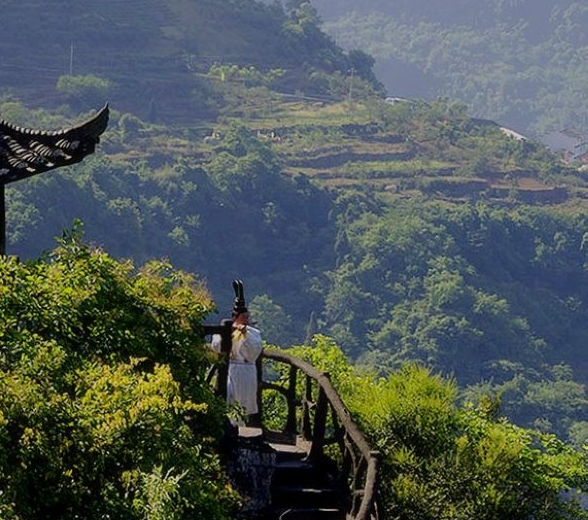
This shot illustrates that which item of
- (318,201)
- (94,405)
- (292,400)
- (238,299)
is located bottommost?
(318,201)

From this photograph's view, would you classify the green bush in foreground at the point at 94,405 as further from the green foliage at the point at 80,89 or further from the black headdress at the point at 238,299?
the green foliage at the point at 80,89

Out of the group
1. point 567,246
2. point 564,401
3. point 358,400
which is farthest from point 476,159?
point 358,400

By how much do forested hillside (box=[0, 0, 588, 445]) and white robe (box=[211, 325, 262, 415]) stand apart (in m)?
65.8

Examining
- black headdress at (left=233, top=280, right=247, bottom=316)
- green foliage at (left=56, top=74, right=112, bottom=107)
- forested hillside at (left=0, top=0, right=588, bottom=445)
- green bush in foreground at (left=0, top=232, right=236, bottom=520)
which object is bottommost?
forested hillside at (left=0, top=0, right=588, bottom=445)

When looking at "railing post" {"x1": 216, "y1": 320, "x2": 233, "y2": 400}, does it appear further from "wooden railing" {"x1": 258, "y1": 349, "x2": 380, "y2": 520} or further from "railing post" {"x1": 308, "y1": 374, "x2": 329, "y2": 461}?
"railing post" {"x1": 308, "y1": 374, "x2": 329, "y2": 461}

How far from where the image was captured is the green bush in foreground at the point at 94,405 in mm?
6230

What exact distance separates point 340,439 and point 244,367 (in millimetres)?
862

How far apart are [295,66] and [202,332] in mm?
133290

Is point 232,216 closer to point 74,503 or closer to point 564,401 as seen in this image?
point 564,401

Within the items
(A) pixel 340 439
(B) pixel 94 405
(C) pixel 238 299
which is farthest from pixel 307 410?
(B) pixel 94 405

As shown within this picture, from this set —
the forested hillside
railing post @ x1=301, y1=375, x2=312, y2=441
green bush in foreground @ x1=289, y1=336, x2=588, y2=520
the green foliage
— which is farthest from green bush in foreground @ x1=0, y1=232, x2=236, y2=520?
the green foliage

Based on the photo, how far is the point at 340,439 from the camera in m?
9.06

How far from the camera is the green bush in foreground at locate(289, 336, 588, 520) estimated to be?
9.70m

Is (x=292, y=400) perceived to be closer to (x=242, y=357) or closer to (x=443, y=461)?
(x=242, y=357)
